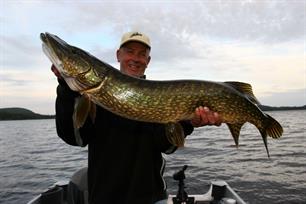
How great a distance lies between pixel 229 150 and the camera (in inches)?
735

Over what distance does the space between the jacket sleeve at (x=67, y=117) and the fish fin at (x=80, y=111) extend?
0.13 metres

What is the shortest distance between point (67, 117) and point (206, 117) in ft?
4.32

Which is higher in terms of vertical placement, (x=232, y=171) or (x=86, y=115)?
(x=86, y=115)

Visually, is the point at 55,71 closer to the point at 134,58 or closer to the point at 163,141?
the point at 134,58

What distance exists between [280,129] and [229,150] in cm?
1540

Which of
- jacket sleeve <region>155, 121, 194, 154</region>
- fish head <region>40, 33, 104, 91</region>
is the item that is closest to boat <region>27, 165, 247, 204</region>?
jacket sleeve <region>155, 121, 194, 154</region>

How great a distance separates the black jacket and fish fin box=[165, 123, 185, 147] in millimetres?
198

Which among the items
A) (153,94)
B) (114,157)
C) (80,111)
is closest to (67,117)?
(80,111)

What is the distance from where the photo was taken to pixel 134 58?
379 cm

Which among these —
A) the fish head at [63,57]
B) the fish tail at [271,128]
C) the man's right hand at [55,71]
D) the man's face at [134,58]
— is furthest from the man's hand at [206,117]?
the man's right hand at [55,71]

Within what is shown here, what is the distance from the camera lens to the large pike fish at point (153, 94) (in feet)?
10.8

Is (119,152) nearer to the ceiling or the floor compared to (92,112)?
nearer to the floor

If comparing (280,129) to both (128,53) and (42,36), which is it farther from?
(42,36)

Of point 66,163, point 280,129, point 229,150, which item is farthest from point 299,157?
point 280,129
